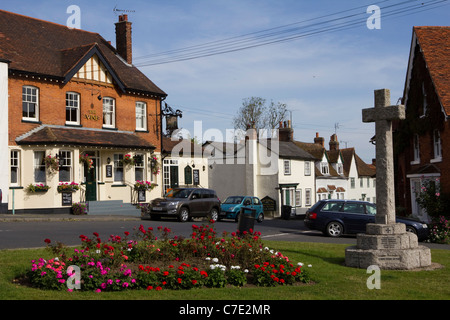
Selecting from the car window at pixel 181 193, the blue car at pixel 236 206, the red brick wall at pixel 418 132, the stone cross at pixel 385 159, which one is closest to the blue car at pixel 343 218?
the red brick wall at pixel 418 132

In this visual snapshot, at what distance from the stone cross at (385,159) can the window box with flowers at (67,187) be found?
19.9 meters

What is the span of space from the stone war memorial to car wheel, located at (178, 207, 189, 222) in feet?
49.1

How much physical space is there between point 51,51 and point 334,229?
20067mm

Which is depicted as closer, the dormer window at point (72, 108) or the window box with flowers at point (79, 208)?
the window box with flowers at point (79, 208)

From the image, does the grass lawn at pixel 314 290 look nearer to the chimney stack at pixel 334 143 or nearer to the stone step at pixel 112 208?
the stone step at pixel 112 208

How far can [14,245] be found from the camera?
13.8 metres

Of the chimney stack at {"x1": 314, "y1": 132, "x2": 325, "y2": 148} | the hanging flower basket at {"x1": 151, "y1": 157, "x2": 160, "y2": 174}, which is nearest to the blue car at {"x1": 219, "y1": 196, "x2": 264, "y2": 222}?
the hanging flower basket at {"x1": 151, "y1": 157, "x2": 160, "y2": 174}

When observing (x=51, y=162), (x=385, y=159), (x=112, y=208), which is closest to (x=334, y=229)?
(x=385, y=159)

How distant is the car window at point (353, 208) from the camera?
2152 cm

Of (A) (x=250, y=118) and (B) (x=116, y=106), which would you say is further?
(A) (x=250, y=118)
